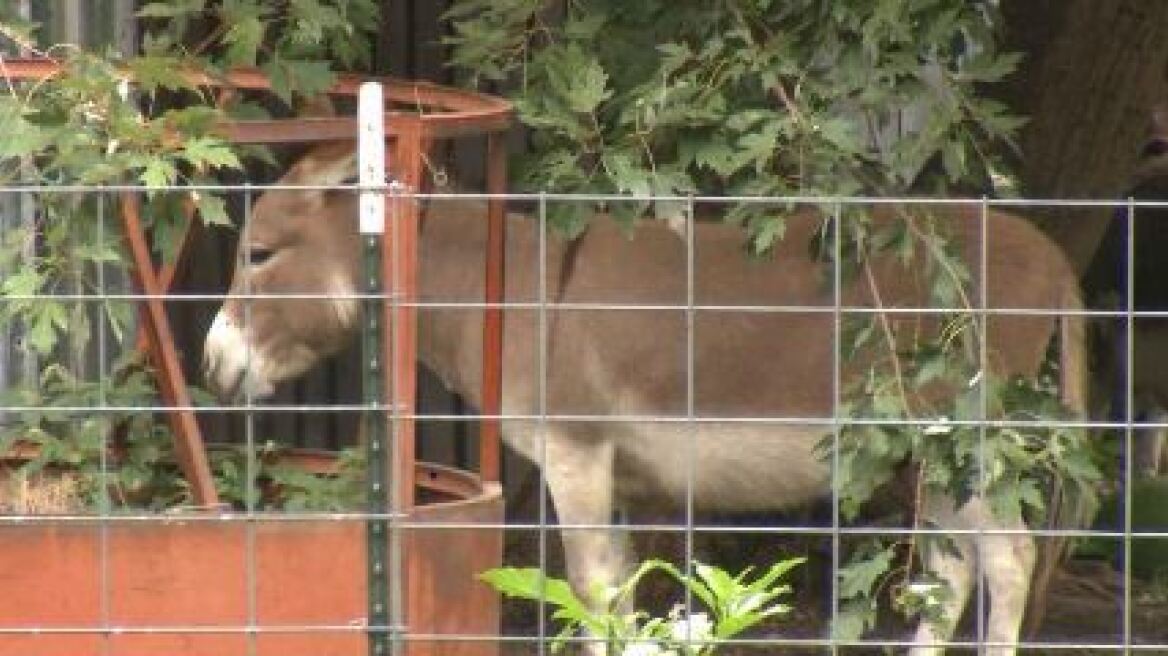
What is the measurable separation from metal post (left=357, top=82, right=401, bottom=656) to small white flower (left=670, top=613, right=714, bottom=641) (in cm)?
59

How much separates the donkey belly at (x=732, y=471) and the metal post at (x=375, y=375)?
3173mm

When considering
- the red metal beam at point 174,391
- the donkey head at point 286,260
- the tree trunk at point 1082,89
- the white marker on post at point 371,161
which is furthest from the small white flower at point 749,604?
the tree trunk at point 1082,89

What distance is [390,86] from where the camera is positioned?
7.15 metres

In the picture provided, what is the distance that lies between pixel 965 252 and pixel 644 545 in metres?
2.18

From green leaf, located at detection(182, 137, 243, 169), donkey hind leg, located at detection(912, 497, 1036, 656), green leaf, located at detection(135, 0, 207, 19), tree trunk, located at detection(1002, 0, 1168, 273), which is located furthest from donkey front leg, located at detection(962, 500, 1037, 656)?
green leaf, located at detection(182, 137, 243, 169)

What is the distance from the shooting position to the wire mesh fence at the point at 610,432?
580cm

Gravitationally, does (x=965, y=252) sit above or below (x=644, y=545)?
above

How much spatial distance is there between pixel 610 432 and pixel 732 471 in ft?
1.82

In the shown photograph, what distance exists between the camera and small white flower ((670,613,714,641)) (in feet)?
16.1

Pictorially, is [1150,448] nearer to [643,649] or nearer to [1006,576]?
[1006,576]

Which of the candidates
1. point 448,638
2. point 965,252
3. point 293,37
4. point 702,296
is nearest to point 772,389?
point 702,296

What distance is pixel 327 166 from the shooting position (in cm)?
778

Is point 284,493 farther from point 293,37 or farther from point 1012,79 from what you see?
point 1012,79

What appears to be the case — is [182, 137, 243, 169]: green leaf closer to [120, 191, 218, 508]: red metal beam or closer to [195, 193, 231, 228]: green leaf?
[195, 193, 231, 228]: green leaf
